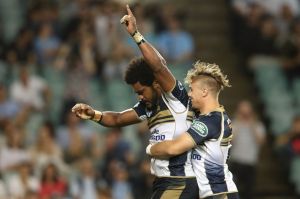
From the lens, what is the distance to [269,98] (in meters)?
15.5

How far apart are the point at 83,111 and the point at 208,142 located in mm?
1207

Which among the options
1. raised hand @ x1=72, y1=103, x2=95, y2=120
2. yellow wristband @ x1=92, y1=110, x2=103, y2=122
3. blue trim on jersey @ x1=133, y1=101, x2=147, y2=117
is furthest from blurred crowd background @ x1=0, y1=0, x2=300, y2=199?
blue trim on jersey @ x1=133, y1=101, x2=147, y2=117

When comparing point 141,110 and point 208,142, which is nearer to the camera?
point 208,142

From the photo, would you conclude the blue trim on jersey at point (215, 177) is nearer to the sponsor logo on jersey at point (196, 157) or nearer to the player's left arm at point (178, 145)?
the sponsor logo on jersey at point (196, 157)

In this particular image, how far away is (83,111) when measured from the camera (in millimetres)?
8008

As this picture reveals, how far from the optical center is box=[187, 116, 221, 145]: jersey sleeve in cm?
732

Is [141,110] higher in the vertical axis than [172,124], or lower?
higher

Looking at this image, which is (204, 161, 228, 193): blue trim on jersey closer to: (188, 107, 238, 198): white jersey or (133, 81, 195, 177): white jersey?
(188, 107, 238, 198): white jersey

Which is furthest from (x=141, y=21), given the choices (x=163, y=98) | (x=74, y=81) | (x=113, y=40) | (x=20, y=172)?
(x=163, y=98)

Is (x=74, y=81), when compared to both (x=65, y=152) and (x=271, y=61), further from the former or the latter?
(x=271, y=61)

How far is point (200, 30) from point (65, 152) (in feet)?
16.7

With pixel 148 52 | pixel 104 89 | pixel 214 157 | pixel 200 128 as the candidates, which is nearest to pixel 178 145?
pixel 200 128

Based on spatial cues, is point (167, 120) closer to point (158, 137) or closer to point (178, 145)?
point (158, 137)

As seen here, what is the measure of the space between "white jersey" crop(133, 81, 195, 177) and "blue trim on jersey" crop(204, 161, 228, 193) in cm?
21
